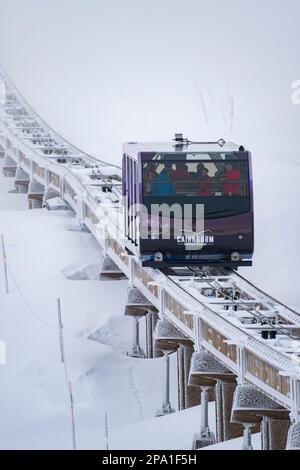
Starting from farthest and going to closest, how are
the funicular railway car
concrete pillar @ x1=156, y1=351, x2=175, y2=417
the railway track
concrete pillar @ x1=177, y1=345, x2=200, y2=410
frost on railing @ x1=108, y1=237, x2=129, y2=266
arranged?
1. frost on railing @ x1=108, y1=237, x2=129, y2=266
2. concrete pillar @ x1=156, y1=351, x2=175, y2=417
3. concrete pillar @ x1=177, y1=345, x2=200, y2=410
4. the funicular railway car
5. the railway track

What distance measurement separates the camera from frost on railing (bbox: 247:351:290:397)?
131ft

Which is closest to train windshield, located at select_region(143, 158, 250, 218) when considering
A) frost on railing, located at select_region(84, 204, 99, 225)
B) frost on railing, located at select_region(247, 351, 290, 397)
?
frost on railing, located at select_region(247, 351, 290, 397)

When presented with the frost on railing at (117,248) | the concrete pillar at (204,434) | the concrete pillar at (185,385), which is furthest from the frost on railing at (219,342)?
the frost on railing at (117,248)

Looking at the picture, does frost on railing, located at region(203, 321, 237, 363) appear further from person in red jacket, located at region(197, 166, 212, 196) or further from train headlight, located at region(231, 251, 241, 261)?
person in red jacket, located at region(197, 166, 212, 196)

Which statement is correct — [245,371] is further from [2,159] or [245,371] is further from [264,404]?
[2,159]

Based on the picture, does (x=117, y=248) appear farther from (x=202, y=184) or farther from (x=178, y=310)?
(x=178, y=310)

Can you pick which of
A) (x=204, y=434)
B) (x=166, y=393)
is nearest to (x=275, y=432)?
(x=204, y=434)

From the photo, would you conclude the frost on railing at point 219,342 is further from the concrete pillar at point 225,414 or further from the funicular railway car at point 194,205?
the funicular railway car at point 194,205

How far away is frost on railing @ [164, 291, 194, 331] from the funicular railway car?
1047mm

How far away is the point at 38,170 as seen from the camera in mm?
84938

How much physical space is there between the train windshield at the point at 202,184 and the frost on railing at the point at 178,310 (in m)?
2.44

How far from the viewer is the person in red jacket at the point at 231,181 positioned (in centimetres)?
5062

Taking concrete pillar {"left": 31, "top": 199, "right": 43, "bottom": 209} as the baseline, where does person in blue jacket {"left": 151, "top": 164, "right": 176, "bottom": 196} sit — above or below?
above

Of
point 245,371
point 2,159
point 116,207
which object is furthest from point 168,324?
point 2,159
